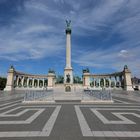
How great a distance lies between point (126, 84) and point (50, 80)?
128 feet

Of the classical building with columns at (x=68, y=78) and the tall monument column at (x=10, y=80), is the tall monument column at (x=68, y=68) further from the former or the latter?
the tall monument column at (x=10, y=80)

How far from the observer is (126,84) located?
269 ft

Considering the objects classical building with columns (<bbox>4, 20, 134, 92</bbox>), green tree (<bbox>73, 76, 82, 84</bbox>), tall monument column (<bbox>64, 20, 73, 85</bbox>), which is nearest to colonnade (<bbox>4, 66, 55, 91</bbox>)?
classical building with columns (<bbox>4, 20, 134, 92</bbox>)

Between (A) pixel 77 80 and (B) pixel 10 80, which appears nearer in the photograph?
(B) pixel 10 80

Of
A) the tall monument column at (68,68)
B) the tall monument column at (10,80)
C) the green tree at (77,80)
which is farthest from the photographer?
the green tree at (77,80)

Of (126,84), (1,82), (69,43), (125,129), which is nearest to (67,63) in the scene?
(69,43)

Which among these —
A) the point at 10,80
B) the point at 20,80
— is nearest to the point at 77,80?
the point at 20,80

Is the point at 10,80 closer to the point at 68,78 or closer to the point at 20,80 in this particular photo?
the point at 20,80

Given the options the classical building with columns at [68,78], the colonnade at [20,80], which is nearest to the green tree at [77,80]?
the classical building with columns at [68,78]

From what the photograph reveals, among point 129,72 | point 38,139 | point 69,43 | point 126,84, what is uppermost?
point 69,43

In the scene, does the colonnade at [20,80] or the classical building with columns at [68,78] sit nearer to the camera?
the classical building with columns at [68,78]

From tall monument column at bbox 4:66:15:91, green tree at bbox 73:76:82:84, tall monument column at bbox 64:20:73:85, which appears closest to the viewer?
tall monument column at bbox 64:20:73:85

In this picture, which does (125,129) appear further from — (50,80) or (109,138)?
(50,80)

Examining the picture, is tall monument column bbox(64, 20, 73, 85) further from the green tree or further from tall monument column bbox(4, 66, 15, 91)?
the green tree
